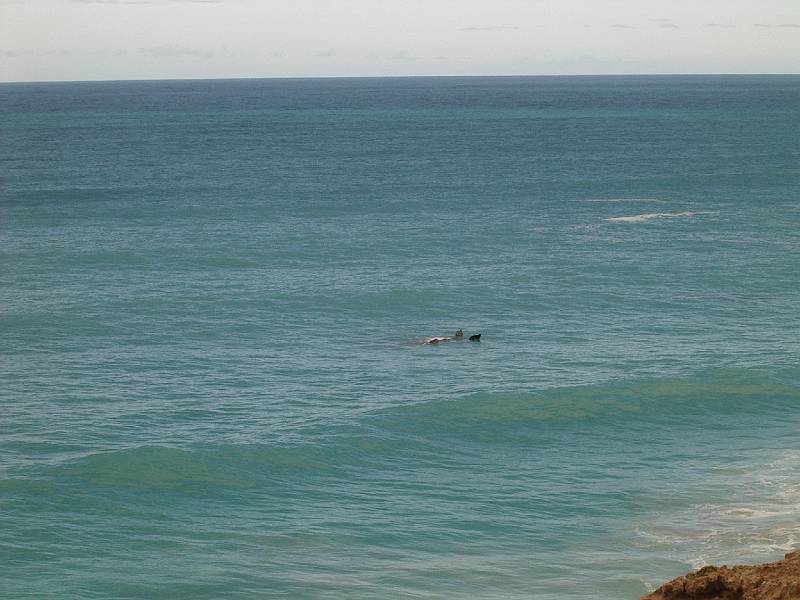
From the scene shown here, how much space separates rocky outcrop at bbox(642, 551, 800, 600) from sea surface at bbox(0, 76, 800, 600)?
28.2 ft

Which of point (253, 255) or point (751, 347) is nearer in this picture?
point (751, 347)

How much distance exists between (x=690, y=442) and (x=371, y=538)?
16.2 metres

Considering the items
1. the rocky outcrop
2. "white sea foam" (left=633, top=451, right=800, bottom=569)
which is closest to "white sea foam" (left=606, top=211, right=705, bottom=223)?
"white sea foam" (left=633, top=451, right=800, bottom=569)

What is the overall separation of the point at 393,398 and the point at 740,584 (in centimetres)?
2826

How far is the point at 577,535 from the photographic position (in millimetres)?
34500

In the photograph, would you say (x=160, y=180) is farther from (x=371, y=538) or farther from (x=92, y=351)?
(x=371, y=538)

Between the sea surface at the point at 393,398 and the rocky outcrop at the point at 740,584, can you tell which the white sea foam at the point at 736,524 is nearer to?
the sea surface at the point at 393,398

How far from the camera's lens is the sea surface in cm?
3312

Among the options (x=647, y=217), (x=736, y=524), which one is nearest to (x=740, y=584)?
(x=736, y=524)

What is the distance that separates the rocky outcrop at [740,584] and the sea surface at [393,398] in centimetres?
859

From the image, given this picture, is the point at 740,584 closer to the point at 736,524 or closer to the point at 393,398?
the point at 736,524

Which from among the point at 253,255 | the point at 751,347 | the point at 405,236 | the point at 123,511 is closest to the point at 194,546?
the point at 123,511

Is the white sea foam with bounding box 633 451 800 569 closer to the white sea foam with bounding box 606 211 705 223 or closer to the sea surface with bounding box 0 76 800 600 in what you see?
the sea surface with bounding box 0 76 800 600

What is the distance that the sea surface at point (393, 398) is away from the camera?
33.1 metres
